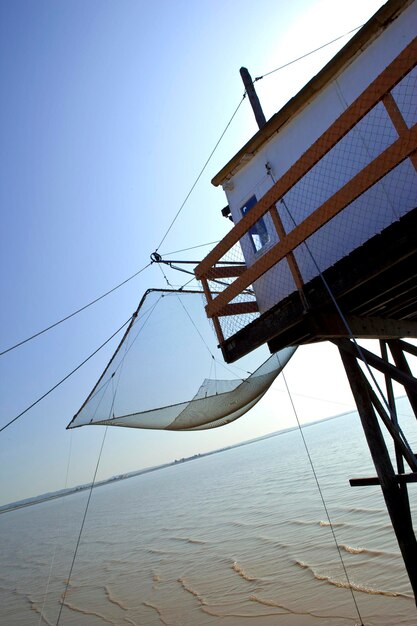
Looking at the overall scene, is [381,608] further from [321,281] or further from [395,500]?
[321,281]

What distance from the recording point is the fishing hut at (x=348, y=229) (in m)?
3.67

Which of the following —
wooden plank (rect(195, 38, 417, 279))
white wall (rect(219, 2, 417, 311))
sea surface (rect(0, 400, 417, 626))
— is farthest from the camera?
sea surface (rect(0, 400, 417, 626))

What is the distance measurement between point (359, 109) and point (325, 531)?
10922 mm

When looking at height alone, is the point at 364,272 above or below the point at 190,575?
above

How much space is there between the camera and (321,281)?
429cm

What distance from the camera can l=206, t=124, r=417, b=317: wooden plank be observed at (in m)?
3.31

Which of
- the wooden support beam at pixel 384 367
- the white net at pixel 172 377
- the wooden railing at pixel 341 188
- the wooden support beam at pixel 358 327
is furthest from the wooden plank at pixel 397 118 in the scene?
the white net at pixel 172 377

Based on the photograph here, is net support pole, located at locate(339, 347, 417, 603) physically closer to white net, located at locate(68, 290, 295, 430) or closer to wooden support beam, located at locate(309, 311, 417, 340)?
wooden support beam, located at locate(309, 311, 417, 340)

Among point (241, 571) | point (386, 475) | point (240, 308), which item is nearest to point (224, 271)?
point (240, 308)

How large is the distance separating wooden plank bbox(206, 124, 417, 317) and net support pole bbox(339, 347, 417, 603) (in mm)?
1673

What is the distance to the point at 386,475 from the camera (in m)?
4.72

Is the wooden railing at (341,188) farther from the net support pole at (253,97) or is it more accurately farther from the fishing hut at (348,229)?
the net support pole at (253,97)

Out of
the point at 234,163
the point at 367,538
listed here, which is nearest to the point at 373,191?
the point at 234,163

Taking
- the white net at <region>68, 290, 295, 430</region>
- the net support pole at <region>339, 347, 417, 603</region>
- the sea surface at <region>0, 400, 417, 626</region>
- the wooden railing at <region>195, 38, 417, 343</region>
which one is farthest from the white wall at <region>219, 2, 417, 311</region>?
the sea surface at <region>0, 400, 417, 626</region>
